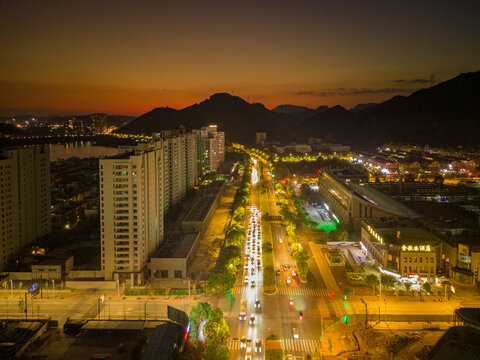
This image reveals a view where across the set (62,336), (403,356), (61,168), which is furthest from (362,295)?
(61,168)

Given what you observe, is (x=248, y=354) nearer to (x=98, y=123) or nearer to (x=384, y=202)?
(x=384, y=202)

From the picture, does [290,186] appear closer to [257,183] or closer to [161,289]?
[257,183]

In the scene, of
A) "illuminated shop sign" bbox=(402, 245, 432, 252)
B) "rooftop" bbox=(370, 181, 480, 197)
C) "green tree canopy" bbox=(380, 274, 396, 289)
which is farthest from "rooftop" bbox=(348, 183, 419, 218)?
"green tree canopy" bbox=(380, 274, 396, 289)

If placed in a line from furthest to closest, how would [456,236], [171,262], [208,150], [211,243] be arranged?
[208,150] < [211,243] < [456,236] < [171,262]

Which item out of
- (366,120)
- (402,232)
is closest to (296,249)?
(402,232)

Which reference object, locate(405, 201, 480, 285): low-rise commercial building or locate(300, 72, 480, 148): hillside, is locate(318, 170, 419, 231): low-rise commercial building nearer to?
locate(405, 201, 480, 285): low-rise commercial building
